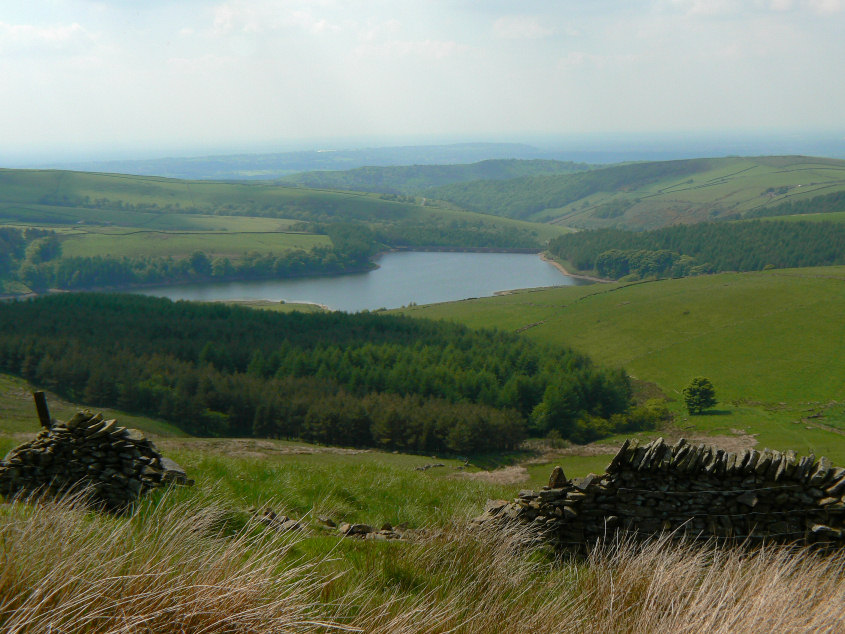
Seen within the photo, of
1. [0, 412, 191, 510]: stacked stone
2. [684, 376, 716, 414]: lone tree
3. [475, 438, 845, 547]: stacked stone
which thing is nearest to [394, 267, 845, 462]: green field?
[684, 376, 716, 414]: lone tree

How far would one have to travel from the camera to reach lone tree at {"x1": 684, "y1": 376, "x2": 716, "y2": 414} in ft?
212

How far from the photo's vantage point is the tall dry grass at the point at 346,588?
14.0 ft

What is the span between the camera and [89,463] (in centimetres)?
989

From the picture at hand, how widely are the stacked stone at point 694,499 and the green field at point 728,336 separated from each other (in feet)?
137

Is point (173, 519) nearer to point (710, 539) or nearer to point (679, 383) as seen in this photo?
point (710, 539)

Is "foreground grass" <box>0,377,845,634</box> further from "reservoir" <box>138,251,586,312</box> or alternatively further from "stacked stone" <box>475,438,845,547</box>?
"reservoir" <box>138,251,586,312</box>

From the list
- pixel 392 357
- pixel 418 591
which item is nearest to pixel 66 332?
pixel 392 357

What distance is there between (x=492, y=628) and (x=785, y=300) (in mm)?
106752

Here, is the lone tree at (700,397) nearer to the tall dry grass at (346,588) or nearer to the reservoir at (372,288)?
the tall dry grass at (346,588)

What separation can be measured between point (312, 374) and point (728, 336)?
5995 cm

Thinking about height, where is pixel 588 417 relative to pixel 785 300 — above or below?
below

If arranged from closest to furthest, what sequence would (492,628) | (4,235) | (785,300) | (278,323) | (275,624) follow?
(275,624), (492,628), (278,323), (785,300), (4,235)

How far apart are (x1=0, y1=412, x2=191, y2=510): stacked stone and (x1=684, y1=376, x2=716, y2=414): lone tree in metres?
64.3

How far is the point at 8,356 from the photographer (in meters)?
58.9
